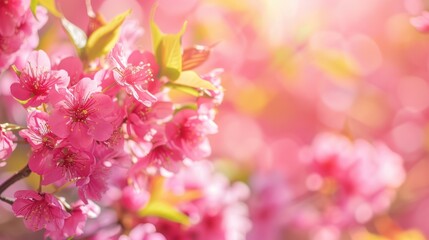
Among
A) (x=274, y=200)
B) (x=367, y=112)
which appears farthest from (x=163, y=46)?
(x=367, y=112)

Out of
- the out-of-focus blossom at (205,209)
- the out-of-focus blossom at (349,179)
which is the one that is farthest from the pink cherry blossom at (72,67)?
the out-of-focus blossom at (349,179)

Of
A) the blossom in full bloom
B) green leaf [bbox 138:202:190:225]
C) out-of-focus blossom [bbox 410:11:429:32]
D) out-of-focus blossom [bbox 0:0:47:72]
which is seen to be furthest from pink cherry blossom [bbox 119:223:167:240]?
out-of-focus blossom [bbox 410:11:429:32]

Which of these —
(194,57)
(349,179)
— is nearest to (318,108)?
(349,179)

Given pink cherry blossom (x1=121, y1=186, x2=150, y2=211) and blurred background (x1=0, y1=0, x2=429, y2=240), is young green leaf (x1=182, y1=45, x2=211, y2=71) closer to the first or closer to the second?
pink cherry blossom (x1=121, y1=186, x2=150, y2=211)

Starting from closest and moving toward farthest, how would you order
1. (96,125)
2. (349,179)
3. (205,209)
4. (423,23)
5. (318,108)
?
→ (96,125) < (423,23) < (205,209) < (349,179) < (318,108)

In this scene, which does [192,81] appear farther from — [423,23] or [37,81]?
[423,23]

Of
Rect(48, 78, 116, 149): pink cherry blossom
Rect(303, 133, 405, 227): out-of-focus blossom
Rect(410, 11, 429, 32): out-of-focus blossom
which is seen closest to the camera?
Rect(48, 78, 116, 149): pink cherry blossom

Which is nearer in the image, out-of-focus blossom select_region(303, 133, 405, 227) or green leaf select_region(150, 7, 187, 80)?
green leaf select_region(150, 7, 187, 80)
